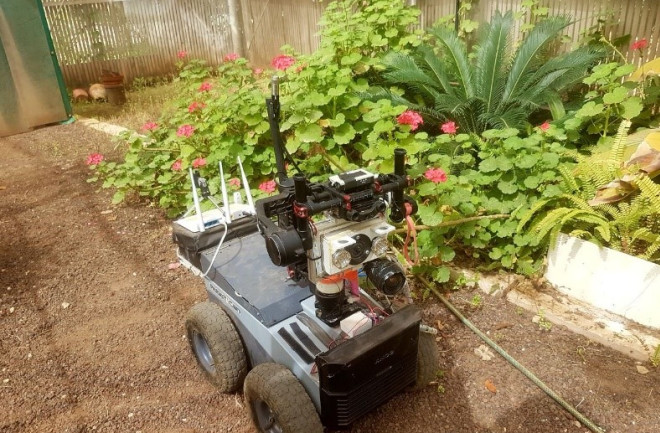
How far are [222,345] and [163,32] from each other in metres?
10.3

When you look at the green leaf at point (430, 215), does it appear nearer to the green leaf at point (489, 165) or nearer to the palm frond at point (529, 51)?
the green leaf at point (489, 165)

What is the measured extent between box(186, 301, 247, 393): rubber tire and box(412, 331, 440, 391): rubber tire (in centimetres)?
98

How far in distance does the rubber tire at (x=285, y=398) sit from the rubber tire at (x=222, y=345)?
15.3 inches

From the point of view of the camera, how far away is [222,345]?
2.74m

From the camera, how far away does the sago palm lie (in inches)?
180

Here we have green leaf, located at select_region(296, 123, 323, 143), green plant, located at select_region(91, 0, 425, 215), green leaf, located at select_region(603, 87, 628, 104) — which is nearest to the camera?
green leaf, located at select_region(603, 87, 628, 104)

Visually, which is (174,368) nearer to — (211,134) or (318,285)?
(318,285)

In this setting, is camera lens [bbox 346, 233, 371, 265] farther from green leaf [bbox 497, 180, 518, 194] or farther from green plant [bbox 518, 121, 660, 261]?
green leaf [bbox 497, 180, 518, 194]

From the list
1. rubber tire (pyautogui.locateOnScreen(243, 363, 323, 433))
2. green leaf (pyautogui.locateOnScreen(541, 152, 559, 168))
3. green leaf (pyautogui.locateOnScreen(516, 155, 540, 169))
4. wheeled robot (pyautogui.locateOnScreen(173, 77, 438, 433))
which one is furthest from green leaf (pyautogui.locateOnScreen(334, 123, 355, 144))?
rubber tire (pyautogui.locateOnScreen(243, 363, 323, 433))

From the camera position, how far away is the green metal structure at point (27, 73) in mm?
7750

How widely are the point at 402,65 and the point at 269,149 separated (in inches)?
63.3

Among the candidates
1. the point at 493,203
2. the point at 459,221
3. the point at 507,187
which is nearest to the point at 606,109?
the point at 507,187

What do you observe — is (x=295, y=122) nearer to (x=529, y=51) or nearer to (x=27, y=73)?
(x=529, y=51)

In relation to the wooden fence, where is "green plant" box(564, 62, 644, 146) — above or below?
below
